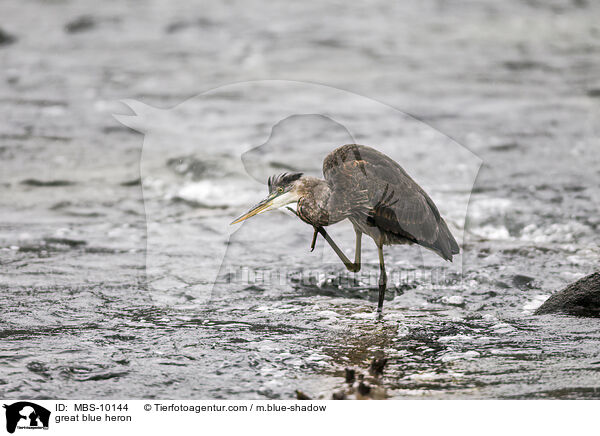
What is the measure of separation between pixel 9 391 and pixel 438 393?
7.24 ft

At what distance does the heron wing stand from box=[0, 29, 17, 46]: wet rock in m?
11.5

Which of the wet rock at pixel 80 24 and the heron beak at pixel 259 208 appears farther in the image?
the wet rock at pixel 80 24

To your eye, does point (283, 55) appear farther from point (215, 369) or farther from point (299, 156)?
point (215, 369)

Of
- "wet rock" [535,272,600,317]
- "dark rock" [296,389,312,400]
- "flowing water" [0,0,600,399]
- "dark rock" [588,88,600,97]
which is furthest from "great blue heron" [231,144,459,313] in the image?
"dark rock" [588,88,600,97]

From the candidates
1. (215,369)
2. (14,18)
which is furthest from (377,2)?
(215,369)

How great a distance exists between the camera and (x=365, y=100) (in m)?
11.9

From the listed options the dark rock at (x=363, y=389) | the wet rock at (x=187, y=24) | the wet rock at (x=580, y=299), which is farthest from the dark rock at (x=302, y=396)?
the wet rock at (x=187, y=24)

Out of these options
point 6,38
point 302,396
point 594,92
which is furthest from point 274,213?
point 6,38

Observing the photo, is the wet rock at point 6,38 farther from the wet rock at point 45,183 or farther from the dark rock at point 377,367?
the dark rock at point 377,367

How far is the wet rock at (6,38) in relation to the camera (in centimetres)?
1471

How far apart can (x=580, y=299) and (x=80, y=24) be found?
42.1 feet

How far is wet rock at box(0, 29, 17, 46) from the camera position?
14707 millimetres

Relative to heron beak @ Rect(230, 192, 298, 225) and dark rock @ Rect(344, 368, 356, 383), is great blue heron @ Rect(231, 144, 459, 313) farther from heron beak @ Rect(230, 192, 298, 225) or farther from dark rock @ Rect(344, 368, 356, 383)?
dark rock @ Rect(344, 368, 356, 383)

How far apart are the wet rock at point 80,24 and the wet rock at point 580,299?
12.5 meters
